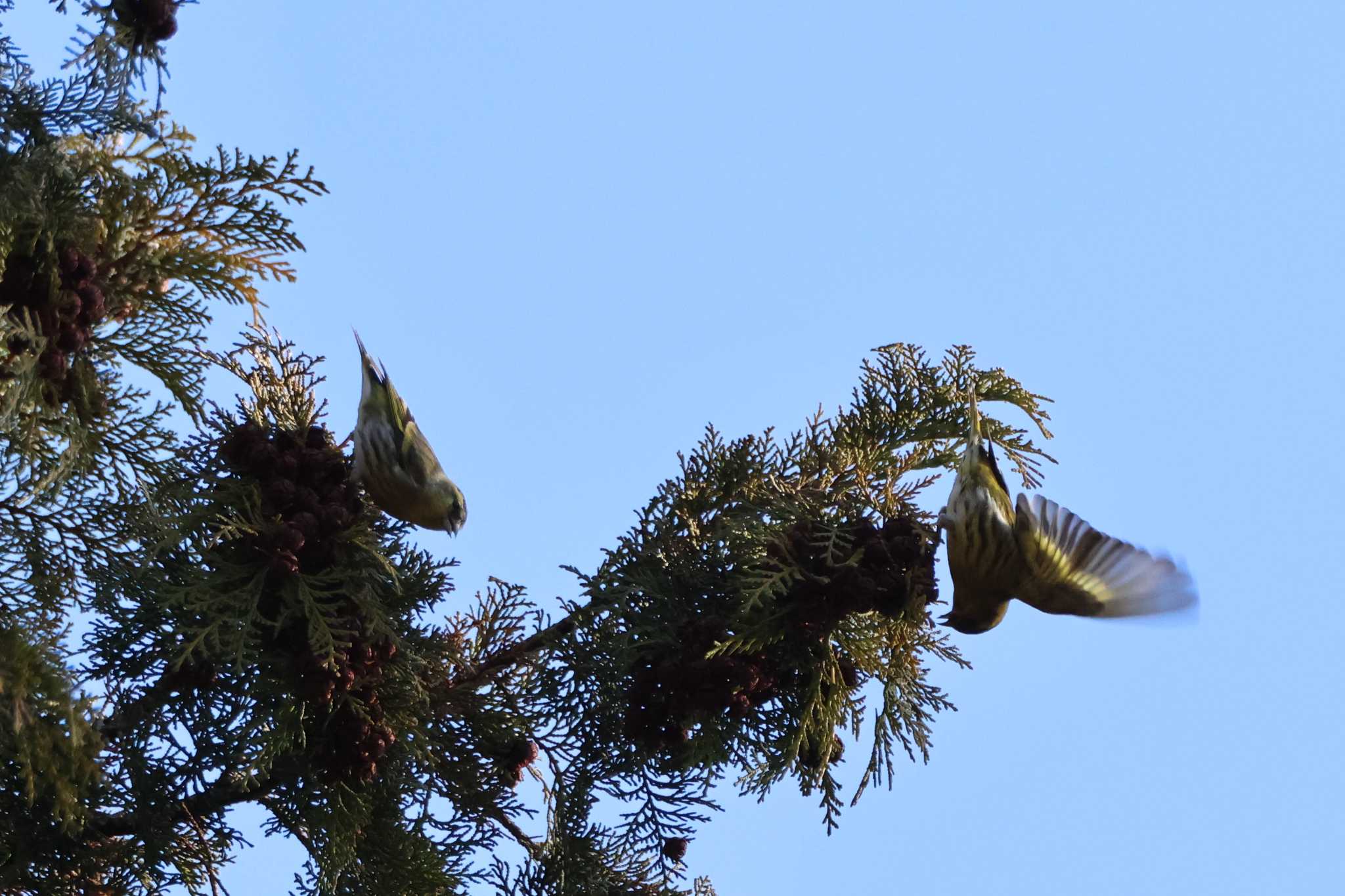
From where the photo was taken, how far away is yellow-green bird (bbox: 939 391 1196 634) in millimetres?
3684

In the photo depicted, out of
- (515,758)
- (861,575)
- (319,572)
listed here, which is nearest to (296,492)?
(319,572)

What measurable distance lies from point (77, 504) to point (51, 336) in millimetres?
356

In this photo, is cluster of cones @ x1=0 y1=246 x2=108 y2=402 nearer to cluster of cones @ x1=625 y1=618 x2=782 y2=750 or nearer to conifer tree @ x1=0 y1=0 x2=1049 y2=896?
conifer tree @ x1=0 y1=0 x2=1049 y2=896

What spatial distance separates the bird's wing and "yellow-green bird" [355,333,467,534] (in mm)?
1689

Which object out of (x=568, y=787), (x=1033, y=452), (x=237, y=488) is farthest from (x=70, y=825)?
(x=1033, y=452)

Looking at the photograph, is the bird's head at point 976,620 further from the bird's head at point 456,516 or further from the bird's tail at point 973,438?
the bird's head at point 456,516

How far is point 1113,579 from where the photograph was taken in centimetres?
391

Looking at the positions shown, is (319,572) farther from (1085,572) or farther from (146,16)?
(1085,572)

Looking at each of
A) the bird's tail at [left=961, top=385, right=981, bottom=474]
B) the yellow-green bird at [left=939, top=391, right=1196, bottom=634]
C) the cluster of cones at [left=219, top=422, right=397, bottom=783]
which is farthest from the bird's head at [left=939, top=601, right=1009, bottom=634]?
the cluster of cones at [left=219, top=422, right=397, bottom=783]

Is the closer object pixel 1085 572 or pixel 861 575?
pixel 861 575

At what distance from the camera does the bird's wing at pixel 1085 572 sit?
3.79 meters

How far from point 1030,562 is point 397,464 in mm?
1730

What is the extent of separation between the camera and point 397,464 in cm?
402

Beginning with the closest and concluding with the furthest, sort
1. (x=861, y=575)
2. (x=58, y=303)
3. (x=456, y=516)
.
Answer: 1. (x=58, y=303)
2. (x=861, y=575)
3. (x=456, y=516)
